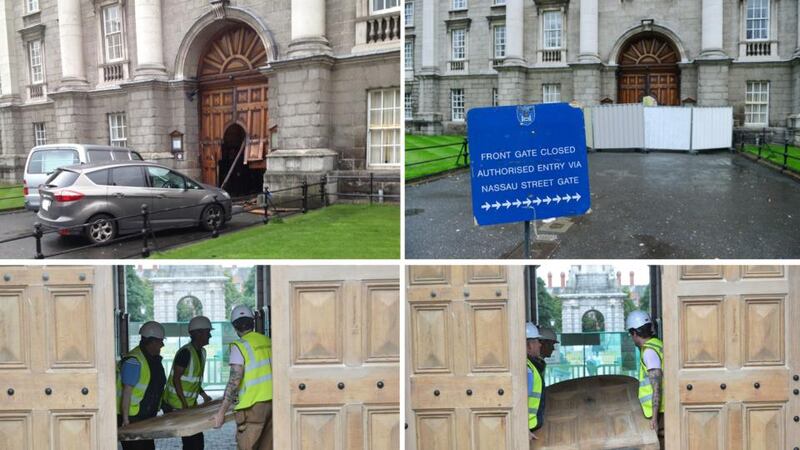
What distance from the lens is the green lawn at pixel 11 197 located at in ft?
19.8

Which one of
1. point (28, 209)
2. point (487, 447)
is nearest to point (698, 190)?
point (487, 447)

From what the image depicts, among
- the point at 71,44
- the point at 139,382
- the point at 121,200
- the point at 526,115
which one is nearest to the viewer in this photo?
the point at 526,115

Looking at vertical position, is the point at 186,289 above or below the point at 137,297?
above

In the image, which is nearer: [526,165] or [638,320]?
[526,165]

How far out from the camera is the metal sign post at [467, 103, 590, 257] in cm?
349

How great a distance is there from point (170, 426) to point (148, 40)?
5245mm

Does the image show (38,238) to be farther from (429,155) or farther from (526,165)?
(526,165)

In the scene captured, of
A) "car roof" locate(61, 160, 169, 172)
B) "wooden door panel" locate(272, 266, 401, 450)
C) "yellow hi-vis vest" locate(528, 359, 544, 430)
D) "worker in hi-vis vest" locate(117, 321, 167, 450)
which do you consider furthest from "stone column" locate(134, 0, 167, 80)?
"yellow hi-vis vest" locate(528, 359, 544, 430)

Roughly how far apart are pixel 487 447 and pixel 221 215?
3390mm

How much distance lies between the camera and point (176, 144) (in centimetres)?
828

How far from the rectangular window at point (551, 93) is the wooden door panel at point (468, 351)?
4.53 metres

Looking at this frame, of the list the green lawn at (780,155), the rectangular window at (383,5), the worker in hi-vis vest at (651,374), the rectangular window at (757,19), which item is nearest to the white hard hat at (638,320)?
the worker in hi-vis vest at (651,374)

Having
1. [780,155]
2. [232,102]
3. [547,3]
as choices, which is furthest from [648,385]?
[232,102]

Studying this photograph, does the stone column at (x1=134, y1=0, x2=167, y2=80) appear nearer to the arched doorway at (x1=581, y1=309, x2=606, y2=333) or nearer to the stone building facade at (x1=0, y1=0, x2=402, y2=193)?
the stone building facade at (x1=0, y1=0, x2=402, y2=193)
